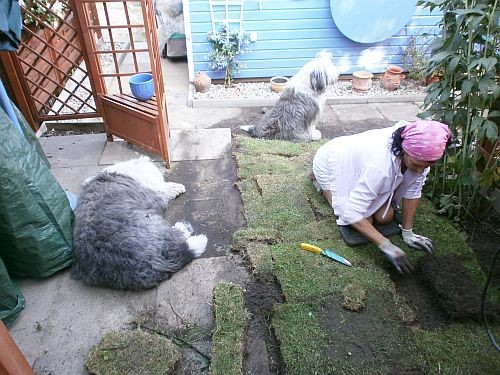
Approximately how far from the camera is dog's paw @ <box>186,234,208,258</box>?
2.75 metres

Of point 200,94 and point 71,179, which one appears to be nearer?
point 71,179

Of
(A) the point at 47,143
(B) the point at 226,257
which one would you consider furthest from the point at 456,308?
(A) the point at 47,143

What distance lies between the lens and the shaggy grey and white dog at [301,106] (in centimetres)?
451

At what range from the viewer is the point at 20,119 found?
2.99 metres

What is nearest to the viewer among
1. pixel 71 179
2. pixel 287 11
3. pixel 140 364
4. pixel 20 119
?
pixel 140 364

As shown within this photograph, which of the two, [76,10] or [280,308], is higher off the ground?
[76,10]

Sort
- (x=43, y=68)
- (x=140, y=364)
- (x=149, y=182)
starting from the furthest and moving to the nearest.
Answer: (x=43, y=68) → (x=149, y=182) → (x=140, y=364)

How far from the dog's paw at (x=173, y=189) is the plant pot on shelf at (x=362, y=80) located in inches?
154

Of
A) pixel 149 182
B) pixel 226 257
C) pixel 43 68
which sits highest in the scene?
pixel 43 68

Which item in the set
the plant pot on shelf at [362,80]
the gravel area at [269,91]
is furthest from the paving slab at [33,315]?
the plant pot on shelf at [362,80]

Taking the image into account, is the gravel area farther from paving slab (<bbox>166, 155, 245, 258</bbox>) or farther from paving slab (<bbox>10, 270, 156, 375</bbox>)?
paving slab (<bbox>10, 270, 156, 375</bbox>)

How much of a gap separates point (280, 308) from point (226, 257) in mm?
692

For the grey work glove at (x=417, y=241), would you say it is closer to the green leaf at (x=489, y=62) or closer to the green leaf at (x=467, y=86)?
the green leaf at (x=467, y=86)

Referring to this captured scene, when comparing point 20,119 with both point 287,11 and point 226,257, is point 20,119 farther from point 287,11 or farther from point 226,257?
point 287,11
